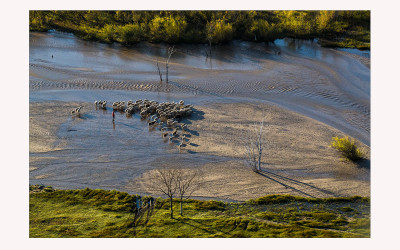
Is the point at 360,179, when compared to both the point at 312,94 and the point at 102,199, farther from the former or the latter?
the point at 102,199

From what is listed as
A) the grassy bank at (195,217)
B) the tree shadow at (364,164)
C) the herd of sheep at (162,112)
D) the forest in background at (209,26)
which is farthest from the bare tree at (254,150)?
the forest in background at (209,26)

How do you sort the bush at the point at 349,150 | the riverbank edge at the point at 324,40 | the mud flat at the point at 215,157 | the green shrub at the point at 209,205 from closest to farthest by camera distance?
the green shrub at the point at 209,205 < the mud flat at the point at 215,157 < the bush at the point at 349,150 < the riverbank edge at the point at 324,40

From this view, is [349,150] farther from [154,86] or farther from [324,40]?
[324,40]

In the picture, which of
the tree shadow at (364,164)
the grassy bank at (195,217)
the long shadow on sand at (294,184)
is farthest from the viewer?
the tree shadow at (364,164)

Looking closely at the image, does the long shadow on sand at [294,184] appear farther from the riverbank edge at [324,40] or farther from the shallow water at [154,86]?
the riverbank edge at [324,40]

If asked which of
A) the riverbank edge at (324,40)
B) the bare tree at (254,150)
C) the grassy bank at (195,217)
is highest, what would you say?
the riverbank edge at (324,40)

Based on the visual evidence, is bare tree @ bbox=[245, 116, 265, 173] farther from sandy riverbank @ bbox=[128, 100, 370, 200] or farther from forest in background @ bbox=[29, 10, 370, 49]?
forest in background @ bbox=[29, 10, 370, 49]

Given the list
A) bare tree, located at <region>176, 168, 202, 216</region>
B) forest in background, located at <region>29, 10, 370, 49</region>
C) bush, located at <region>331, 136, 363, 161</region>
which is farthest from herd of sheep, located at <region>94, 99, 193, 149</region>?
forest in background, located at <region>29, 10, 370, 49</region>
